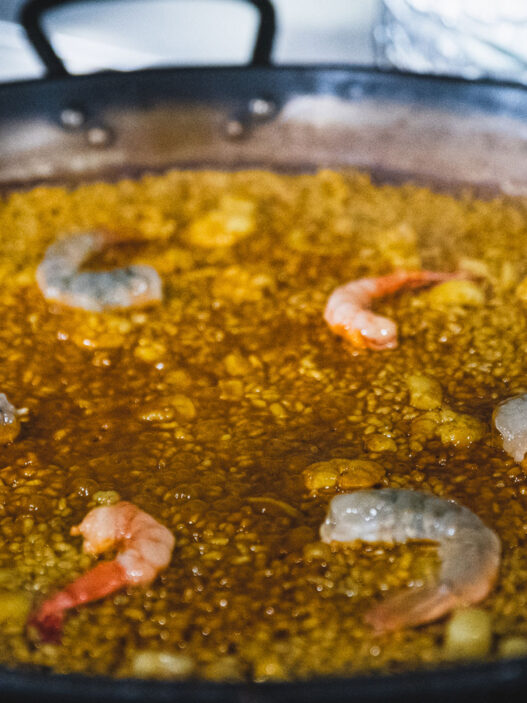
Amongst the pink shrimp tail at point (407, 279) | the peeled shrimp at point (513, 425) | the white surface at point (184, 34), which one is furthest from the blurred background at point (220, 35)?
the peeled shrimp at point (513, 425)

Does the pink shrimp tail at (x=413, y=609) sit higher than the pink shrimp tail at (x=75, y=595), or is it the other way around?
the pink shrimp tail at (x=413, y=609)

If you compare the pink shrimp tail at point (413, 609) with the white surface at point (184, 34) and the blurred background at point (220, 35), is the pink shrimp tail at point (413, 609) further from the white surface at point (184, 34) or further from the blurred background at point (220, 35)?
the white surface at point (184, 34)

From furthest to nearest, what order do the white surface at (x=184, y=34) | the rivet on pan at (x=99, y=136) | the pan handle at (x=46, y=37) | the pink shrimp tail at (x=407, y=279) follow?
1. the white surface at (x=184, y=34)
2. the rivet on pan at (x=99, y=136)
3. the pan handle at (x=46, y=37)
4. the pink shrimp tail at (x=407, y=279)

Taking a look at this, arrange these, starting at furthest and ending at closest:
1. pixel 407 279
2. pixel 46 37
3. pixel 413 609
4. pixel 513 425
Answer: pixel 46 37 → pixel 407 279 → pixel 513 425 → pixel 413 609

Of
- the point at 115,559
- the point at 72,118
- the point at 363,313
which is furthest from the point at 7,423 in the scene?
the point at 72,118

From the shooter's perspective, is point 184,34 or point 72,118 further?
point 184,34

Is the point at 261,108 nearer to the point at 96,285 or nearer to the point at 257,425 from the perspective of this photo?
the point at 96,285

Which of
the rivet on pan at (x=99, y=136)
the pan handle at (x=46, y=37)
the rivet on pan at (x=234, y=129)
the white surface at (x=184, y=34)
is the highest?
the pan handle at (x=46, y=37)
